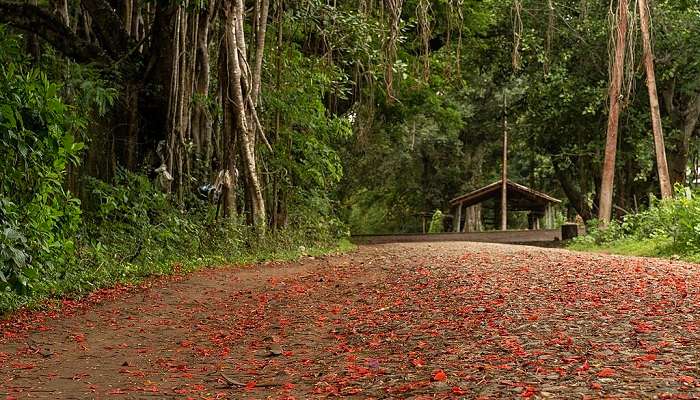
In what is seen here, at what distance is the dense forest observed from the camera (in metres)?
6.43

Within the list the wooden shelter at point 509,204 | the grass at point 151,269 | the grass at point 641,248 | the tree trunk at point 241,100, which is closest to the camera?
the grass at point 151,269

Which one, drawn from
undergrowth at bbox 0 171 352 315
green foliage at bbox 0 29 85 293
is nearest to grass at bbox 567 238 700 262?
undergrowth at bbox 0 171 352 315

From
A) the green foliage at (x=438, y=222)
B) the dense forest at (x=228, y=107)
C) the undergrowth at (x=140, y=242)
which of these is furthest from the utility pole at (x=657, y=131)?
the green foliage at (x=438, y=222)

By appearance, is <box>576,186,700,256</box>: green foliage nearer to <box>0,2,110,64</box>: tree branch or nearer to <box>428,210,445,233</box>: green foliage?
<box>0,2,110,64</box>: tree branch

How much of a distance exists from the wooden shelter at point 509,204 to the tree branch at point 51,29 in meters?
20.6

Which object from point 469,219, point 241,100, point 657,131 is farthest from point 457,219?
point 241,100

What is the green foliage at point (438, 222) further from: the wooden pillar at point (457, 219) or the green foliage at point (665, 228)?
the green foliage at point (665, 228)

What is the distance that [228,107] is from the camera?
11.2 meters

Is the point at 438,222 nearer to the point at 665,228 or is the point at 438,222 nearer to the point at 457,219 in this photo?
the point at 457,219

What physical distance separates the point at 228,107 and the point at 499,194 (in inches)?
829

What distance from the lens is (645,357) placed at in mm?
3641

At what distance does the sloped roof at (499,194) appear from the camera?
97.6ft

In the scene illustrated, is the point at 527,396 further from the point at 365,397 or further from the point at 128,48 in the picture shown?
the point at 128,48

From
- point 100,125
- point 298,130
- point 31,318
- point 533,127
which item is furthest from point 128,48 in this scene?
point 533,127
